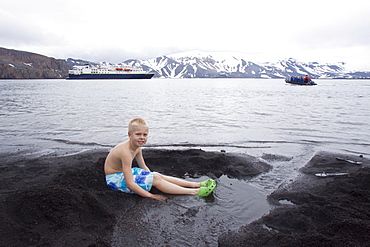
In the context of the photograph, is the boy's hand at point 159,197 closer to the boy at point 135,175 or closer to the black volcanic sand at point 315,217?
the boy at point 135,175

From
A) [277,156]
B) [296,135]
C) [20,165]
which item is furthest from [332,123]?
[20,165]

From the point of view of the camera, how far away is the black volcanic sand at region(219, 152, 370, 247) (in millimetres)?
3201

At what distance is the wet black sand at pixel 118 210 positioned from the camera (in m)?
3.26

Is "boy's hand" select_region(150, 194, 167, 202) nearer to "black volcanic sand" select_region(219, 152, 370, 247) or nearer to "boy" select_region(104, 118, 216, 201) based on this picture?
"boy" select_region(104, 118, 216, 201)

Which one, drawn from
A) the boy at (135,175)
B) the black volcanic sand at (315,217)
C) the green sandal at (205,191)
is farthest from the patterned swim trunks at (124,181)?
the black volcanic sand at (315,217)

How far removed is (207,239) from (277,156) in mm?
4683

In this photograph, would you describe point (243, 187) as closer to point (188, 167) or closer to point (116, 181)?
point (188, 167)

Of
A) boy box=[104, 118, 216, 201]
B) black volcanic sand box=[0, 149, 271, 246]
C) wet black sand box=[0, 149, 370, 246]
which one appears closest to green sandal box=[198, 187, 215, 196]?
boy box=[104, 118, 216, 201]

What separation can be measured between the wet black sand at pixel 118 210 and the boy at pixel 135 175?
0.63 ft

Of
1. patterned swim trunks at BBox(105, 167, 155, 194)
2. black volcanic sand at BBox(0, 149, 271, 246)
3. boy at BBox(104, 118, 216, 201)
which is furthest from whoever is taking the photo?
patterned swim trunks at BBox(105, 167, 155, 194)

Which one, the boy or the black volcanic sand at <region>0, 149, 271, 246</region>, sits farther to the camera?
the boy

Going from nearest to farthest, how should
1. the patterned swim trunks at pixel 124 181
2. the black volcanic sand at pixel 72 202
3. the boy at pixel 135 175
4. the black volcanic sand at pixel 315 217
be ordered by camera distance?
the black volcanic sand at pixel 315 217 < the black volcanic sand at pixel 72 202 < the boy at pixel 135 175 < the patterned swim trunks at pixel 124 181

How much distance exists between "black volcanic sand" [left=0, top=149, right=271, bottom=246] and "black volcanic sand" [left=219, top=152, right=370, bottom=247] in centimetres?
76

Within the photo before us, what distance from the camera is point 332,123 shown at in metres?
13.8
